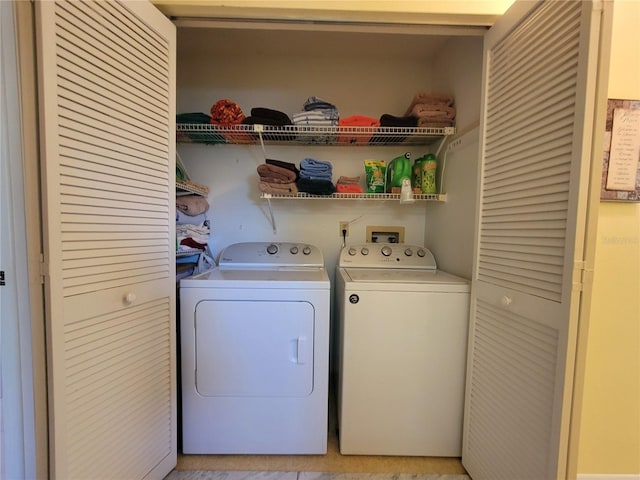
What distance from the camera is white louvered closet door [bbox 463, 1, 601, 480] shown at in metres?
0.86

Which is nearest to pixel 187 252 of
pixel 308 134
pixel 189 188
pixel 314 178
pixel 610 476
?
pixel 189 188

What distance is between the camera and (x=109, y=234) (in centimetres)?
106

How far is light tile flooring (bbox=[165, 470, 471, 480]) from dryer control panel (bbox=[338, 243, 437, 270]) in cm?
112

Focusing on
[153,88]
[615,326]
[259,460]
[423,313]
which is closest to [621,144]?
[615,326]

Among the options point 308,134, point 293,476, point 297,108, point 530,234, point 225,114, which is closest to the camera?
point 530,234

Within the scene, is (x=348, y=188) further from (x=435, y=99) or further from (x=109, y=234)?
(x=109, y=234)

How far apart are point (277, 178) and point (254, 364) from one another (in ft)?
3.62

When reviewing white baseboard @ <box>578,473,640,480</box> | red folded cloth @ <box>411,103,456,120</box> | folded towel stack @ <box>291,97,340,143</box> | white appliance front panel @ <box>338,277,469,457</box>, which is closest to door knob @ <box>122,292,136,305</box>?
white appliance front panel @ <box>338,277,469,457</box>

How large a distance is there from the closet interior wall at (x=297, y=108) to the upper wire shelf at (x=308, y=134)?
0.35 feet

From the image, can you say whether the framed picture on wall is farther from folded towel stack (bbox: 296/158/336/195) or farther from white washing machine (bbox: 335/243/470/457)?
folded towel stack (bbox: 296/158/336/195)

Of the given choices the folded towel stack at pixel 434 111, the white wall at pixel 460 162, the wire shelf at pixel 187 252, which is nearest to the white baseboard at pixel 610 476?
the white wall at pixel 460 162

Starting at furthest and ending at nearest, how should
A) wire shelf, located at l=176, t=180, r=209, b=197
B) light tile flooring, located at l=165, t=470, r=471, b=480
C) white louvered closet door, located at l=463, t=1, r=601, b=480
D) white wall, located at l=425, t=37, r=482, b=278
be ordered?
wire shelf, located at l=176, t=180, r=209, b=197 < white wall, located at l=425, t=37, r=482, b=278 < light tile flooring, located at l=165, t=470, r=471, b=480 < white louvered closet door, located at l=463, t=1, r=601, b=480

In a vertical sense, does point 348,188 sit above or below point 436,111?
below

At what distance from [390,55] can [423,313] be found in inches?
72.8
